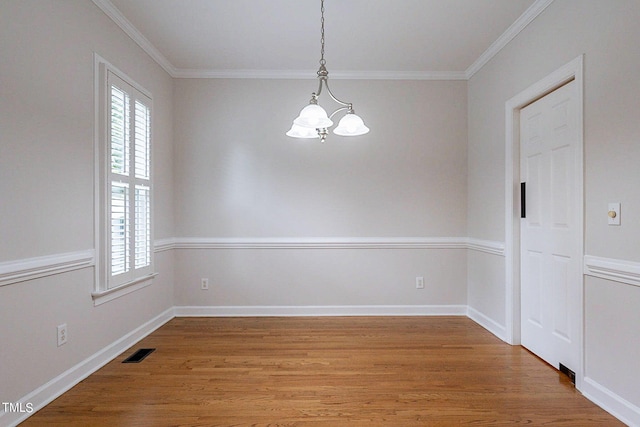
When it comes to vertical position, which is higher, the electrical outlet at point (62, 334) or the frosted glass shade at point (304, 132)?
the frosted glass shade at point (304, 132)

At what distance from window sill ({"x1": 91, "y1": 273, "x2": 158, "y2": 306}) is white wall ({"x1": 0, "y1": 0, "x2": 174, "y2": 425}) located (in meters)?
0.06

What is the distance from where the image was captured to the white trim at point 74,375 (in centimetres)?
193

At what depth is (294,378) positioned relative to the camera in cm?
244

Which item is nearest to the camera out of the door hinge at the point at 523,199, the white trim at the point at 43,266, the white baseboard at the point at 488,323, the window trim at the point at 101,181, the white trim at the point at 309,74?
the white trim at the point at 43,266

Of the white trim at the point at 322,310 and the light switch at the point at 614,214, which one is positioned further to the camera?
the white trim at the point at 322,310

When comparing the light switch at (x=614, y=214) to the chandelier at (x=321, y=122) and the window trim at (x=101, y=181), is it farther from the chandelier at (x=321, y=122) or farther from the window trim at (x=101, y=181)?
the window trim at (x=101, y=181)

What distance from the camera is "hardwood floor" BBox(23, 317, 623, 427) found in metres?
1.98

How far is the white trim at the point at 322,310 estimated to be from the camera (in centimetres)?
393

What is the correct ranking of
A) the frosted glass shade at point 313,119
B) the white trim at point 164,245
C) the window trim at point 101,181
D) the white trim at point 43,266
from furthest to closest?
1. the white trim at point 164,245
2. the window trim at point 101,181
3. the frosted glass shade at point 313,119
4. the white trim at point 43,266

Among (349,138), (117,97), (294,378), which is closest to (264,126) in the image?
(349,138)

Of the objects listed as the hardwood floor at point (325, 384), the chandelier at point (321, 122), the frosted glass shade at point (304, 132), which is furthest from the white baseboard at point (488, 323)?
the frosted glass shade at point (304, 132)

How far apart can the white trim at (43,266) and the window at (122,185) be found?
0.16 metres

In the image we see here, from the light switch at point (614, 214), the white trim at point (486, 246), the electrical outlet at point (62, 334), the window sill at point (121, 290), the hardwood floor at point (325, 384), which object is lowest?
the hardwood floor at point (325, 384)

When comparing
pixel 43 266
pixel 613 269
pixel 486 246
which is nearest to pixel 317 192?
pixel 486 246
